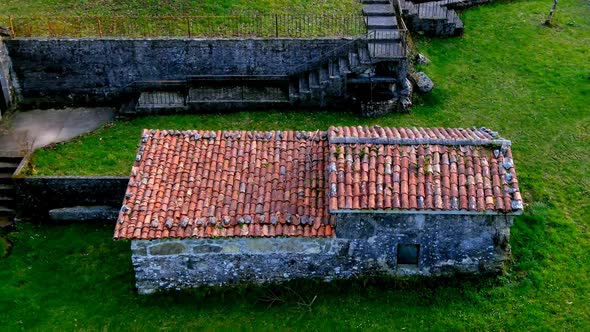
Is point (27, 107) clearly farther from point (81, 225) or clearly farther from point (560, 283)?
point (560, 283)

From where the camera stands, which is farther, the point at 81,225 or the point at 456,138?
the point at 81,225

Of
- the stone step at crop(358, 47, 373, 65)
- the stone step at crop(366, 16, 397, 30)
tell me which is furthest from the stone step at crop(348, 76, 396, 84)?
the stone step at crop(366, 16, 397, 30)

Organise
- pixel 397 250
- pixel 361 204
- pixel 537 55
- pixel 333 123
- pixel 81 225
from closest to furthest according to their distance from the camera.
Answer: pixel 361 204
pixel 397 250
pixel 81 225
pixel 333 123
pixel 537 55

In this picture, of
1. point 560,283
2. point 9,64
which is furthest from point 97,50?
point 560,283

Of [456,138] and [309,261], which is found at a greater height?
[456,138]

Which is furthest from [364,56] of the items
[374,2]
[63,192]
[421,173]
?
[63,192]

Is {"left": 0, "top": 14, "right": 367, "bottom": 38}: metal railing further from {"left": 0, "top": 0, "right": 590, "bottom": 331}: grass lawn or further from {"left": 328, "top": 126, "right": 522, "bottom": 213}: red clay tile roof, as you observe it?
{"left": 328, "top": 126, "right": 522, "bottom": 213}: red clay tile roof
